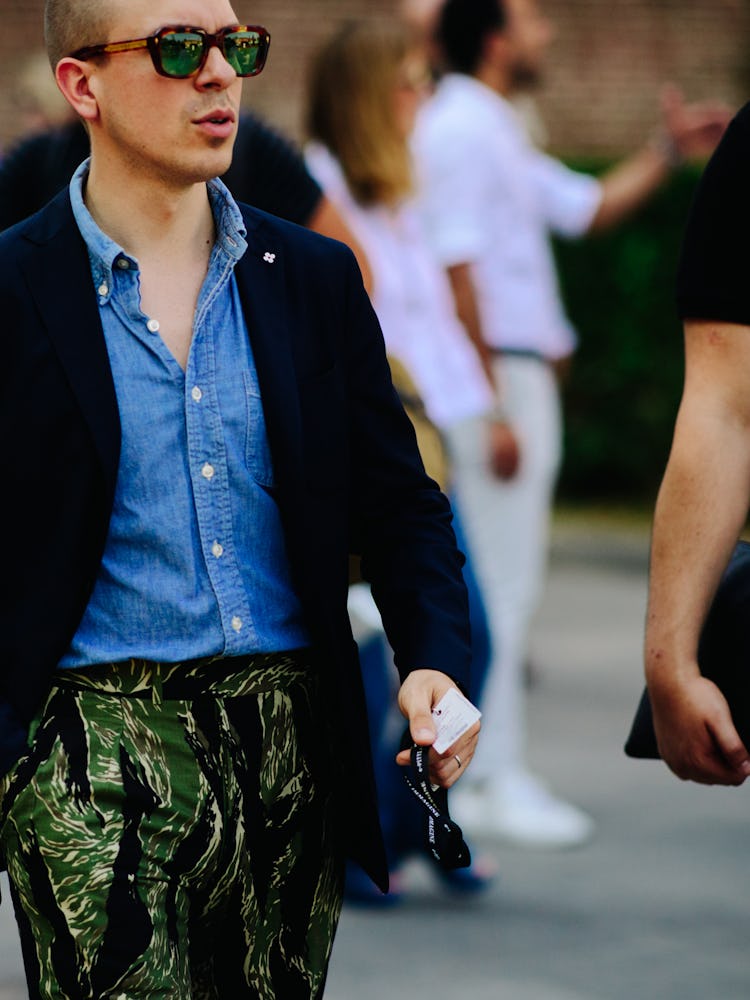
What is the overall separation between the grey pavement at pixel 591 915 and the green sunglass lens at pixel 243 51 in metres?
2.63

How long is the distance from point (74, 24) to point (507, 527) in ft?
12.0

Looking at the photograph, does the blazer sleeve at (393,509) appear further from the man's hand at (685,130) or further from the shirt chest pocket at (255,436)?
the man's hand at (685,130)

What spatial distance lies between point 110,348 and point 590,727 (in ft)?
17.4

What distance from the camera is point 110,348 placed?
2.68m

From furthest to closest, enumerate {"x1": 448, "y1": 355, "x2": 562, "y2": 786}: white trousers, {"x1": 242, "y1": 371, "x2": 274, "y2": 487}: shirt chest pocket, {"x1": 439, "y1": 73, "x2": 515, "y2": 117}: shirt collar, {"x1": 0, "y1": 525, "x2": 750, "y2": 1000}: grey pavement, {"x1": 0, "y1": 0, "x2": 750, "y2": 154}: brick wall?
{"x1": 0, "y1": 0, "x2": 750, "y2": 154}: brick wall, {"x1": 439, "y1": 73, "x2": 515, "y2": 117}: shirt collar, {"x1": 448, "y1": 355, "x2": 562, "y2": 786}: white trousers, {"x1": 0, "y1": 525, "x2": 750, "y2": 1000}: grey pavement, {"x1": 242, "y1": 371, "x2": 274, "y2": 487}: shirt chest pocket

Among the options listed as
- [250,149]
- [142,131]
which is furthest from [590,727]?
[142,131]

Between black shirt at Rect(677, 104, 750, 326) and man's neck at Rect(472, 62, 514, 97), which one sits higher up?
black shirt at Rect(677, 104, 750, 326)

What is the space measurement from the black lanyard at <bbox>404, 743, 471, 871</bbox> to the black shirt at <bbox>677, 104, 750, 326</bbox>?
33.1 inches

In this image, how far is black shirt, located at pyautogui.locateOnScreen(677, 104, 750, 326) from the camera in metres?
2.96

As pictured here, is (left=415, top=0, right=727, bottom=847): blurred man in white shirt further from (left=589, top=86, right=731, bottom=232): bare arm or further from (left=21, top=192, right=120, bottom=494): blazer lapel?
(left=21, top=192, right=120, bottom=494): blazer lapel

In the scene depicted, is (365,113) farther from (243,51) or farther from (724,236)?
(243,51)

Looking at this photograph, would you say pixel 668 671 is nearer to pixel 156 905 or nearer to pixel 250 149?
pixel 156 905

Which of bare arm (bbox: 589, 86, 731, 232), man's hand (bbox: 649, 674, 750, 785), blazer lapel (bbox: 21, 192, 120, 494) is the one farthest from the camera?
bare arm (bbox: 589, 86, 731, 232)

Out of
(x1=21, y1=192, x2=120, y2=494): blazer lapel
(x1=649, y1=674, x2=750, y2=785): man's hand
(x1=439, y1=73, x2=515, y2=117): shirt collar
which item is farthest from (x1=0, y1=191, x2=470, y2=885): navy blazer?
(x1=439, y1=73, x2=515, y2=117): shirt collar
